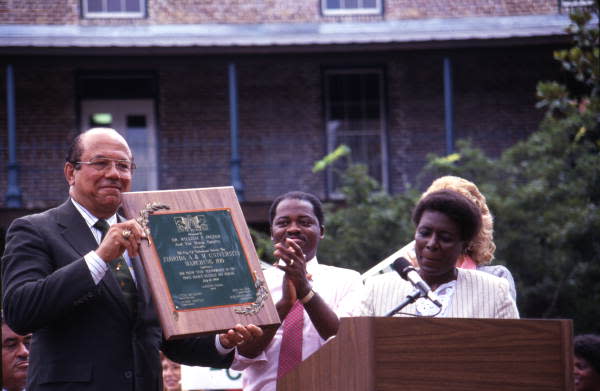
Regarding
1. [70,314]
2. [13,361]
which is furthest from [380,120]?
[70,314]

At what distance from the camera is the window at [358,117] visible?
19.4 m

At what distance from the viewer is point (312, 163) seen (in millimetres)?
19172

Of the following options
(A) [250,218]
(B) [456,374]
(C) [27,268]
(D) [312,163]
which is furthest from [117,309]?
(D) [312,163]

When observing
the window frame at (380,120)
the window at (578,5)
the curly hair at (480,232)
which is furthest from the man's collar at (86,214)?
the window frame at (380,120)

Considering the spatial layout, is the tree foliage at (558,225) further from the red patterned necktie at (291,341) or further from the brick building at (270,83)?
the red patterned necktie at (291,341)

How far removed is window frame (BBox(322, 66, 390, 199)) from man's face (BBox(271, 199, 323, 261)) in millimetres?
13609

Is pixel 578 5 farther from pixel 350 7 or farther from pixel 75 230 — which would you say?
pixel 75 230

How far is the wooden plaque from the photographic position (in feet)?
13.1

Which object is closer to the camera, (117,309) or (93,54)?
(117,309)

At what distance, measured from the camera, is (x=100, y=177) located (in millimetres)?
4258

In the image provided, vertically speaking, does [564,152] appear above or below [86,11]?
below

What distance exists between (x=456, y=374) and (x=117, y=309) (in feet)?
4.97

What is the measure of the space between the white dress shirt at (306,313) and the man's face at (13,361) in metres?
1.92

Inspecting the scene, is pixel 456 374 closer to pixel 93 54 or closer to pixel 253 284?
pixel 253 284
